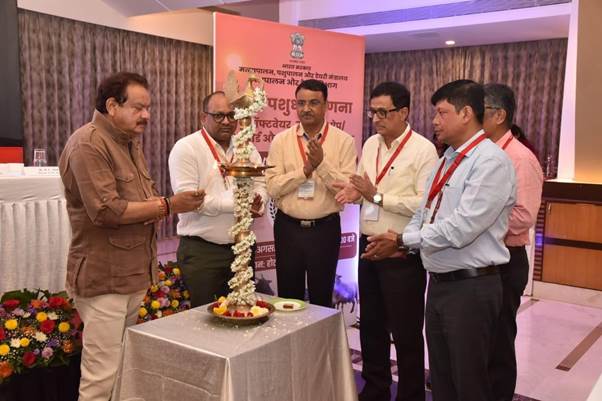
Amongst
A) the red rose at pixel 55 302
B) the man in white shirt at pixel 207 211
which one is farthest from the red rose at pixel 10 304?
the man in white shirt at pixel 207 211

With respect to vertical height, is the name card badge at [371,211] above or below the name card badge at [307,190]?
below

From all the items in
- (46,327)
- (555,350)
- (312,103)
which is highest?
(312,103)

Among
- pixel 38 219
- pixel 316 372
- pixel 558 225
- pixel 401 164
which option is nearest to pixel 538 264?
pixel 558 225

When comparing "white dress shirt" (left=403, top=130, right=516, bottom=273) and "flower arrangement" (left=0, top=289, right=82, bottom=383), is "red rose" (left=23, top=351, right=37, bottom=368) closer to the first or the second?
"flower arrangement" (left=0, top=289, right=82, bottom=383)

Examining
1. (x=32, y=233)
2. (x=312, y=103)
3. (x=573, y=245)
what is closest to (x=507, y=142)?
(x=312, y=103)

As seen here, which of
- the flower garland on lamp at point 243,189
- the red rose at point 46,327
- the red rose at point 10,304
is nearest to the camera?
the flower garland on lamp at point 243,189

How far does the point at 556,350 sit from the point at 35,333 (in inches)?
136

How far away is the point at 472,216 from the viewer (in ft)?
6.89

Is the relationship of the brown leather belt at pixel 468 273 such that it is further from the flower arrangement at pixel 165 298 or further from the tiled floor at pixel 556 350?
the flower arrangement at pixel 165 298

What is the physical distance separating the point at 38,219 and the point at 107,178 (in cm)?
161

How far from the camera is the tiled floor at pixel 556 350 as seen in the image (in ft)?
11.1

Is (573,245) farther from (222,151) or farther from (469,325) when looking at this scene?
(222,151)

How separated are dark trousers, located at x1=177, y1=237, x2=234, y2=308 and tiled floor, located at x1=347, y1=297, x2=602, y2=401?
42.6 inches

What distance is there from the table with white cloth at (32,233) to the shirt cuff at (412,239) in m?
2.26
